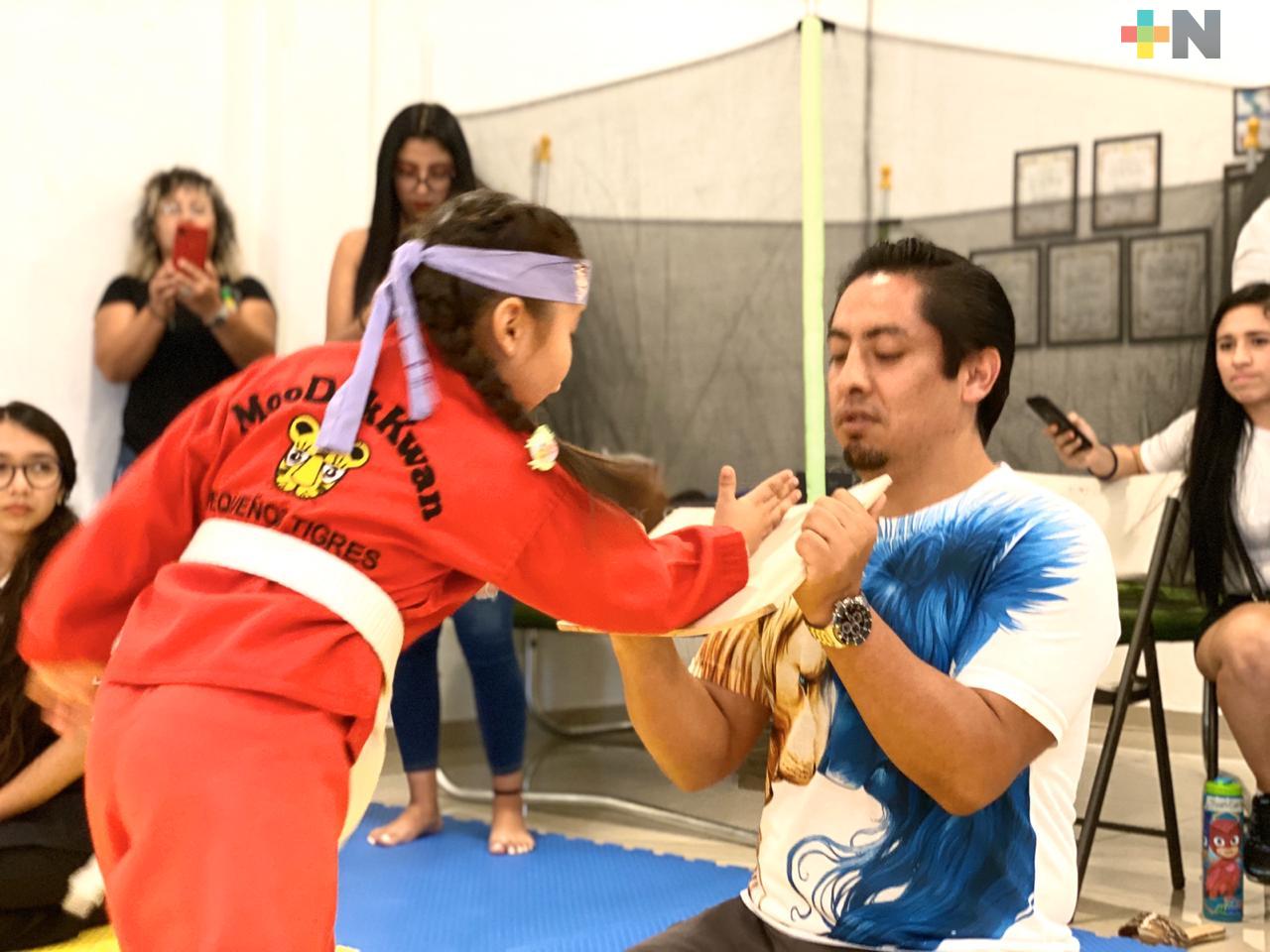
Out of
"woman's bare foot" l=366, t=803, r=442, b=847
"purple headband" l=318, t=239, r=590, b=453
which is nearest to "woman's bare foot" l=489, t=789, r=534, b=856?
"woman's bare foot" l=366, t=803, r=442, b=847

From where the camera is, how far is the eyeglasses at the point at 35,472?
8.36 ft

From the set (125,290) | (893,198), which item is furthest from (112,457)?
(893,198)

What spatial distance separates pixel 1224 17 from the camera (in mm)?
3920

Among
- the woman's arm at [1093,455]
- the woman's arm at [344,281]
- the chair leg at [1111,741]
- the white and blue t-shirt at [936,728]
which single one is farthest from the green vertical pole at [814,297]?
the woman's arm at [344,281]

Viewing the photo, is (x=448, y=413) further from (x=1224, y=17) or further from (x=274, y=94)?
(x=1224, y=17)

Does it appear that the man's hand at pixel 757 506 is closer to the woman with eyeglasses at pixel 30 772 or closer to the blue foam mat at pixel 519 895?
the blue foam mat at pixel 519 895

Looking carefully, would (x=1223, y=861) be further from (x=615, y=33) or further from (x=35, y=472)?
(x=615, y=33)

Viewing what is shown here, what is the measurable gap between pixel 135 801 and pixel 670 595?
1.81ft

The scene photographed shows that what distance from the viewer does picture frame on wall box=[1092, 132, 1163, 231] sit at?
3.15 meters

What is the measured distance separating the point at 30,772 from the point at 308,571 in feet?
4.85

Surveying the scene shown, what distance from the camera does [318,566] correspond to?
1.29 m

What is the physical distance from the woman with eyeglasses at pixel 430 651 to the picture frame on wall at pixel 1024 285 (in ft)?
4.47

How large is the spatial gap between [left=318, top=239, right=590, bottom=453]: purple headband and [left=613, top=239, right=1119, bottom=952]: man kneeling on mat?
1.08ft

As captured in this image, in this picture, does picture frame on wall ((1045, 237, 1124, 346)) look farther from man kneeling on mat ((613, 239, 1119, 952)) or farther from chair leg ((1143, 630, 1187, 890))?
man kneeling on mat ((613, 239, 1119, 952))
